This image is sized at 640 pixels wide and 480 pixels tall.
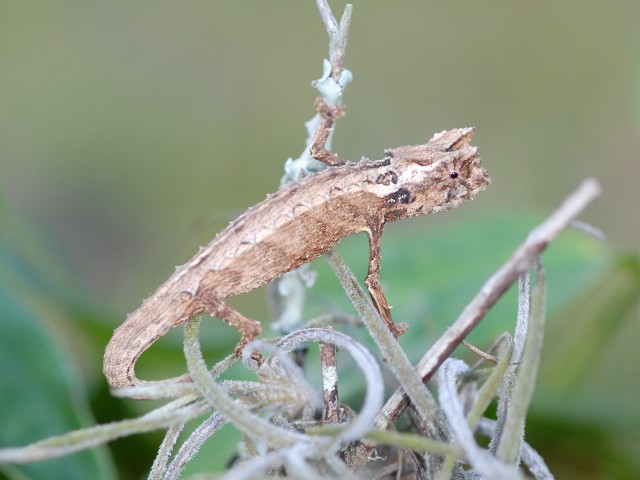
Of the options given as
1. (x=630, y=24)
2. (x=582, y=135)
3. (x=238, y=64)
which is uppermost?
(x=238, y=64)

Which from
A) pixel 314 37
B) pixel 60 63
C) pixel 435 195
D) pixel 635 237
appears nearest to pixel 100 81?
pixel 60 63

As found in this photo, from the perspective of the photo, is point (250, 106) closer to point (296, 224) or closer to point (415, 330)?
point (415, 330)

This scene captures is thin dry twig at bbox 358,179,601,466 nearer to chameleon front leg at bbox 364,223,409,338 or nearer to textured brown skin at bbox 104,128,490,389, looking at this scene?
textured brown skin at bbox 104,128,490,389

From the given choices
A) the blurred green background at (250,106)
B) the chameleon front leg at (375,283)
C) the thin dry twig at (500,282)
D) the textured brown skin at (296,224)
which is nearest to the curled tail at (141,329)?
the textured brown skin at (296,224)

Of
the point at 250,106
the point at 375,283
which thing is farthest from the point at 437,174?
the point at 250,106

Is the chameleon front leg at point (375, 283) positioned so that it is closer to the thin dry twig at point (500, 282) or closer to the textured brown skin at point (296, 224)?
the textured brown skin at point (296, 224)

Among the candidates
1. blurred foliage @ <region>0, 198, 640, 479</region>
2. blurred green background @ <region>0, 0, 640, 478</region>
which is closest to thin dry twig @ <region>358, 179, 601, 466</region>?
blurred foliage @ <region>0, 198, 640, 479</region>

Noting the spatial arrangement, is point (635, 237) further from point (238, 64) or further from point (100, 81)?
point (100, 81)

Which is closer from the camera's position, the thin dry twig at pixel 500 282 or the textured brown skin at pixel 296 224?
the thin dry twig at pixel 500 282
